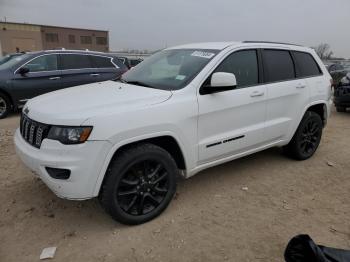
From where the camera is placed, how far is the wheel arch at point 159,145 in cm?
280

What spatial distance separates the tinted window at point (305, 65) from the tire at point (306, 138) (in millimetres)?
585

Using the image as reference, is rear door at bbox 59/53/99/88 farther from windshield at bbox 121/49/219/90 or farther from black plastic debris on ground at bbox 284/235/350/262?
black plastic debris on ground at bbox 284/235/350/262

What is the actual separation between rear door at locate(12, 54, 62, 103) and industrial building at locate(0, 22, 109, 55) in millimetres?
50165

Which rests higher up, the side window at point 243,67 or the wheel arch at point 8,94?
the side window at point 243,67

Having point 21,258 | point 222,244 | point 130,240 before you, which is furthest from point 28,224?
point 222,244

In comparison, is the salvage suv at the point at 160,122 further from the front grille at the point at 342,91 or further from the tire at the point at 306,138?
the front grille at the point at 342,91

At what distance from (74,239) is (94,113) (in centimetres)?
120

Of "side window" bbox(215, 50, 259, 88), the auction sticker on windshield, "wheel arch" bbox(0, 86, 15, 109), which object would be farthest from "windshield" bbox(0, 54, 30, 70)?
"side window" bbox(215, 50, 259, 88)

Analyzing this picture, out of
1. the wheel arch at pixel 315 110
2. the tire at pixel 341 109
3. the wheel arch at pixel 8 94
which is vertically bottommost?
the tire at pixel 341 109

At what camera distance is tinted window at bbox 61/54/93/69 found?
839 cm

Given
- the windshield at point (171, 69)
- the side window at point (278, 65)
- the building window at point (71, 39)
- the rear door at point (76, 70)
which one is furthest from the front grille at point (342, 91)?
the building window at point (71, 39)

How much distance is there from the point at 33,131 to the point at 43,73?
5.63 meters

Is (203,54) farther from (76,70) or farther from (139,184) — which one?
(76,70)

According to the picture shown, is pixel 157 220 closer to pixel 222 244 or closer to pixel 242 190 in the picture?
pixel 222 244
